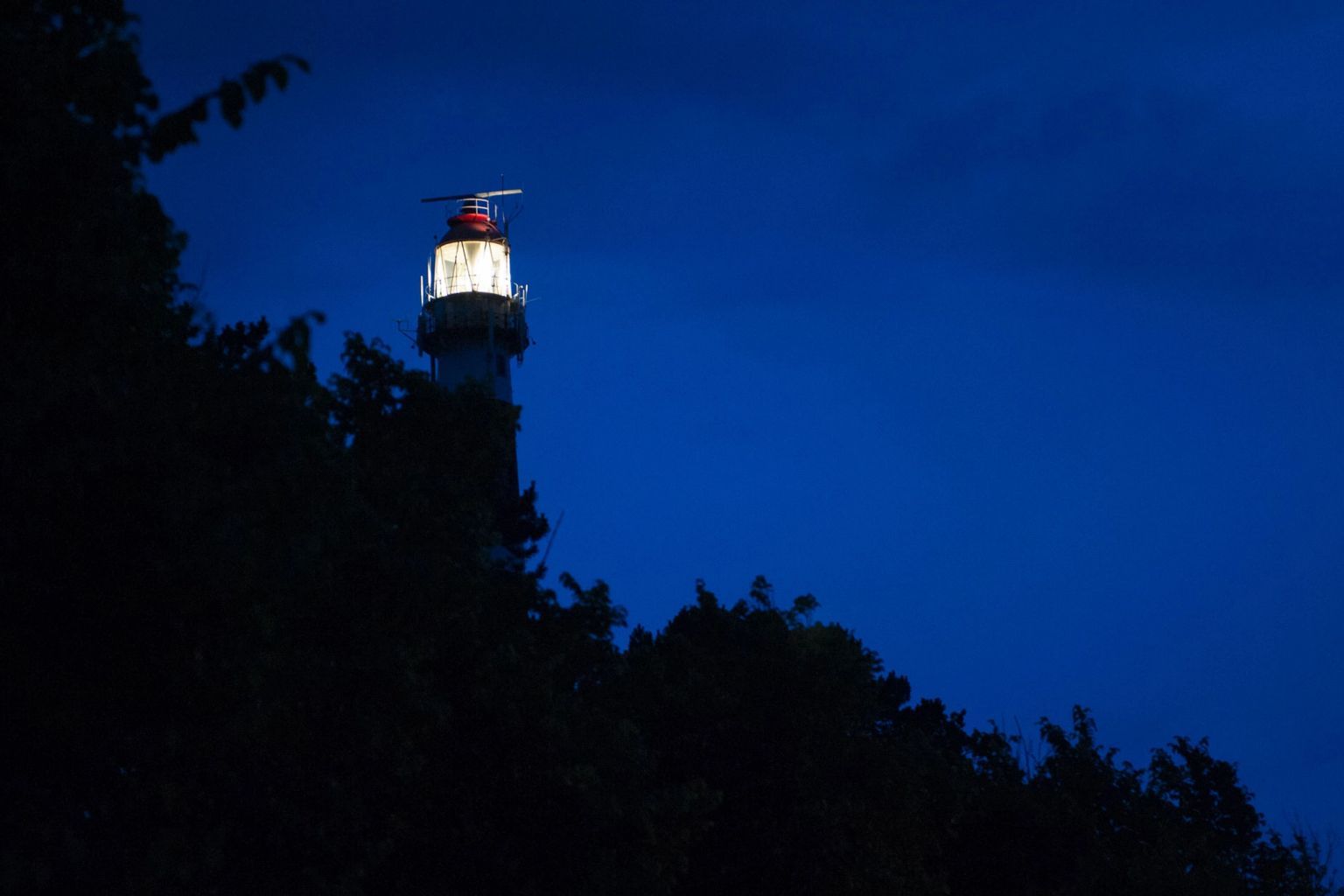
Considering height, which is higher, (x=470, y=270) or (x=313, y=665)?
(x=470, y=270)

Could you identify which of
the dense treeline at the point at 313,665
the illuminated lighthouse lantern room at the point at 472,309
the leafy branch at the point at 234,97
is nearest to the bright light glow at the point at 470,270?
the illuminated lighthouse lantern room at the point at 472,309

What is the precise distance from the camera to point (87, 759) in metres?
7.94

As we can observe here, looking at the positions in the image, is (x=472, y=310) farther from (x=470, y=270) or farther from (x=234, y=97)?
(x=234, y=97)

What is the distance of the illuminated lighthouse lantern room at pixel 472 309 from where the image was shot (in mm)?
50156

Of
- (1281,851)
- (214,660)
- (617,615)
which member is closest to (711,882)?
(617,615)

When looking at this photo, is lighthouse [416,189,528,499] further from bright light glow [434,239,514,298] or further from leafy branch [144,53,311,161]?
leafy branch [144,53,311,161]

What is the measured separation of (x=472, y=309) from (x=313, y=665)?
36924mm

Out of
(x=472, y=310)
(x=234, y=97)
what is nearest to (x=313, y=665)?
(x=234, y=97)

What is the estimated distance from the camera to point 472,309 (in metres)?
50.2

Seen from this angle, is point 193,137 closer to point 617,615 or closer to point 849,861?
point 617,615

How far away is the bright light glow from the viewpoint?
5088 cm

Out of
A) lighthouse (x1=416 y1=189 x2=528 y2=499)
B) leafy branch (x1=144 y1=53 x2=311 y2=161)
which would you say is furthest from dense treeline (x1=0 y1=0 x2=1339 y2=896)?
lighthouse (x1=416 y1=189 x2=528 y2=499)

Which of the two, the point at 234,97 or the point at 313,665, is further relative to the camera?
the point at 313,665

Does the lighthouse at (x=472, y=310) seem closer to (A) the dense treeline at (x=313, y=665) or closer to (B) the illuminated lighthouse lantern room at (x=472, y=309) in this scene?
(B) the illuminated lighthouse lantern room at (x=472, y=309)
